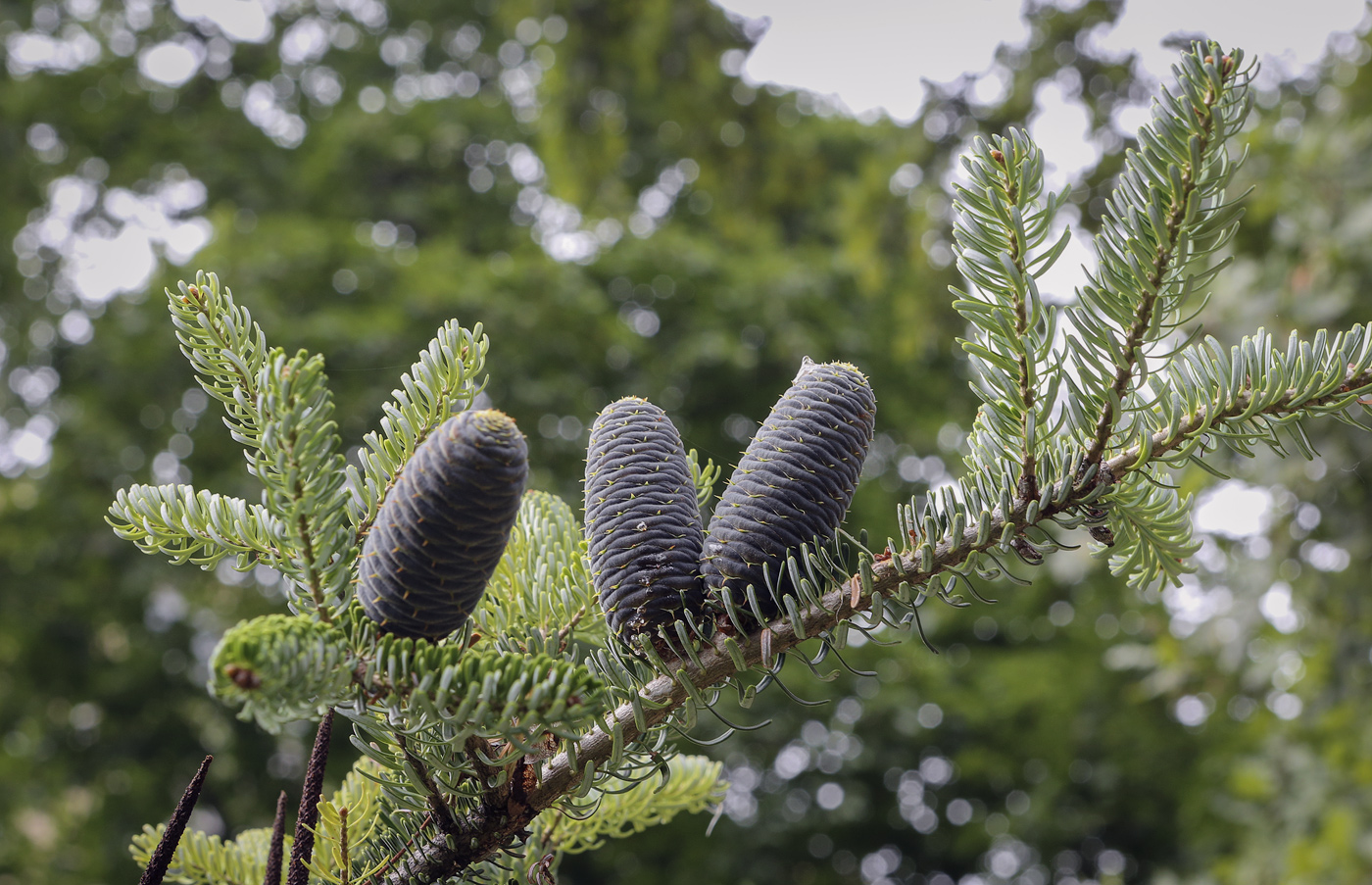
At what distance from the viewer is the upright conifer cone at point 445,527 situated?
0.37m

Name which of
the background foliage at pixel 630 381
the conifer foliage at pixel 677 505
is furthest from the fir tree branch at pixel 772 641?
the background foliage at pixel 630 381

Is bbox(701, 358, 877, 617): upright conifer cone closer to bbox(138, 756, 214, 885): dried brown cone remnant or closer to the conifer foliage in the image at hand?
the conifer foliage

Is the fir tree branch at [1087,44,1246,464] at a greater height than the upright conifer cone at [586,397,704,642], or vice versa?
the fir tree branch at [1087,44,1246,464]

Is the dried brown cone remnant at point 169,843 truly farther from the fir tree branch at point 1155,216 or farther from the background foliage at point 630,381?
the background foliage at point 630,381

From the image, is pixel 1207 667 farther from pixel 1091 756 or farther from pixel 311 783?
pixel 311 783

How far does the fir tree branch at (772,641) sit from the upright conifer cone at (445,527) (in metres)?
0.09

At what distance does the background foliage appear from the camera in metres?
2.69

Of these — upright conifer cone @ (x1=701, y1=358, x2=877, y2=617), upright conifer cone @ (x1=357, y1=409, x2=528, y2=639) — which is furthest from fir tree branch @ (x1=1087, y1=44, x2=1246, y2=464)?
upright conifer cone @ (x1=357, y1=409, x2=528, y2=639)

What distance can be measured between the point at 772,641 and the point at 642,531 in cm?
8

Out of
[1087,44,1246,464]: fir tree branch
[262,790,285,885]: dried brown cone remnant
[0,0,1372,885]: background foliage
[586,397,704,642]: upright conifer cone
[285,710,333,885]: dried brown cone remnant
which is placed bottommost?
[0,0,1372,885]: background foliage

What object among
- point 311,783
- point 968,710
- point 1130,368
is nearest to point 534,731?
point 311,783

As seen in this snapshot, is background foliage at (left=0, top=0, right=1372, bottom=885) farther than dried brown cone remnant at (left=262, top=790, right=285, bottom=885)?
Yes

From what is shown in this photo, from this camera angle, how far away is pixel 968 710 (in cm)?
443

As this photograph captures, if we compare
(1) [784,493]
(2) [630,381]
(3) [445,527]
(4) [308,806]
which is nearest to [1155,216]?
(1) [784,493]
